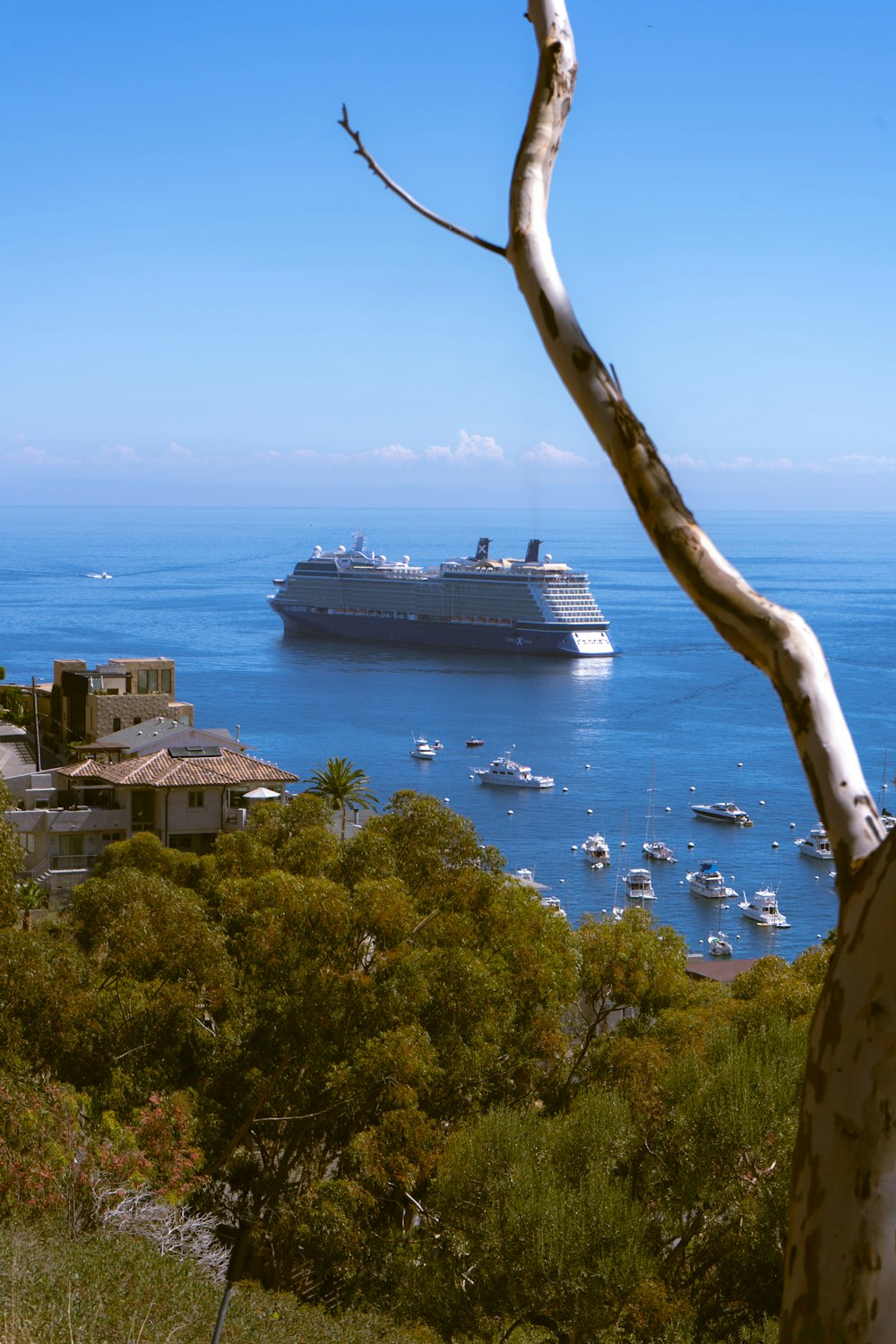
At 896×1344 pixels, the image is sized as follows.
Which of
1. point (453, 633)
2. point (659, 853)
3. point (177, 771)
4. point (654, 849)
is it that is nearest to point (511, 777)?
point (654, 849)

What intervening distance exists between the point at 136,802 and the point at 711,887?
15466mm

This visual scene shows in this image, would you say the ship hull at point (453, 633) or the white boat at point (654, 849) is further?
the ship hull at point (453, 633)

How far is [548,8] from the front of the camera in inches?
69.6

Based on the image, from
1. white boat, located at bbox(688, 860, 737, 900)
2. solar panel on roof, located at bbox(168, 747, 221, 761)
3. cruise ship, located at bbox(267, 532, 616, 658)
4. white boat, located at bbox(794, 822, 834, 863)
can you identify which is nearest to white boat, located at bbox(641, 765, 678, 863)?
white boat, located at bbox(688, 860, 737, 900)

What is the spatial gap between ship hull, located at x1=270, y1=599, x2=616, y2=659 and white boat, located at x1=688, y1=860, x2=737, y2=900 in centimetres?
3590

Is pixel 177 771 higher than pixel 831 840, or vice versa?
pixel 831 840

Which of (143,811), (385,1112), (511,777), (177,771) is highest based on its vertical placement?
(177,771)

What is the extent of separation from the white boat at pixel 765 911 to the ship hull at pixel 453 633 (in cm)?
3787

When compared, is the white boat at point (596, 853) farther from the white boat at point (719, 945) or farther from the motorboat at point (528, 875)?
the white boat at point (719, 945)

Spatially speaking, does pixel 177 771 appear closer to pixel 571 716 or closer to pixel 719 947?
pixel 719 947

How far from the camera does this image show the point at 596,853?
3073 cm

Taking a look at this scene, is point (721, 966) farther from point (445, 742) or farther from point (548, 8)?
point (445, 742)

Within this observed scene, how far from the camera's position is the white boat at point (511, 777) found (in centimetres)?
3800

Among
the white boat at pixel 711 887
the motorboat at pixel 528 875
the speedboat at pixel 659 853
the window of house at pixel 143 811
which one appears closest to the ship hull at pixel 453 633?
the speedboat at pixel 659 853
